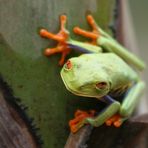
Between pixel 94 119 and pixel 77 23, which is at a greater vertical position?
pixel 77 23

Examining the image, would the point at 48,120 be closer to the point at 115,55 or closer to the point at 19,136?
the point at 19,136

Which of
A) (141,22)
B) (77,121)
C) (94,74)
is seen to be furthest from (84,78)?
(141,22)

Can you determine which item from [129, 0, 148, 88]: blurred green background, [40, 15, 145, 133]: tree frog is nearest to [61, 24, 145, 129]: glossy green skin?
[40, 15, 145, 133]: tree frog

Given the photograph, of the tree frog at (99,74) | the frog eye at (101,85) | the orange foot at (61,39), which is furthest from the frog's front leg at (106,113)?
the orange foot at (61,39)

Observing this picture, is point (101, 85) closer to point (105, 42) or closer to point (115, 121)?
point (115, 121)

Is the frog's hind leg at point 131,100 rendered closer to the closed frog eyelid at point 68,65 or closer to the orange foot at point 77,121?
the orange foot at point 77,121

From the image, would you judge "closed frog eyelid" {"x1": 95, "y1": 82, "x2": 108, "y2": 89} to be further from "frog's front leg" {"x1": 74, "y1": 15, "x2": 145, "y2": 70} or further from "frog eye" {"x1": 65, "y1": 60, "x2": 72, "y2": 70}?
"frog's front leg" {"x1": 74, "y1": 15, "x2": 145, "y2": 70}

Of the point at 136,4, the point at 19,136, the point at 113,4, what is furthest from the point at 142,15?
the point at 19,136
